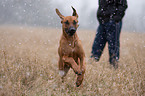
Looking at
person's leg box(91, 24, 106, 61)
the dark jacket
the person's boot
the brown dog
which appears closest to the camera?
the brown dog

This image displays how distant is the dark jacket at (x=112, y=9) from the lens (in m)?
4.11

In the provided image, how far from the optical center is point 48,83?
2.90 metres

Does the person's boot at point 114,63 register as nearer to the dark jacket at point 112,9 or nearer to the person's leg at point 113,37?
the person's leg at point 113,37

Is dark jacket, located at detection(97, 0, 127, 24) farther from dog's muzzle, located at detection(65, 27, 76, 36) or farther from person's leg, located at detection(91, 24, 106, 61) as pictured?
dog's muzzle, located at detection(65, 27, 76, 36)

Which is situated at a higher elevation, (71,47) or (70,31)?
(70,31)

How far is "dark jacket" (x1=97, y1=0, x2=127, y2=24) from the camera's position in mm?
4109

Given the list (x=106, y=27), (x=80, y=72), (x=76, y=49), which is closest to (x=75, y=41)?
(x=76, y=49)

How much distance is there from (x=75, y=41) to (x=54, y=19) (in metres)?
0.94

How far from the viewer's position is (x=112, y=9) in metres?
4.20

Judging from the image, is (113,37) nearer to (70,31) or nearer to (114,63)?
(114,63)

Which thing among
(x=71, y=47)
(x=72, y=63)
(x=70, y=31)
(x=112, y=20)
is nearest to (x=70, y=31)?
(x=70, y=31)

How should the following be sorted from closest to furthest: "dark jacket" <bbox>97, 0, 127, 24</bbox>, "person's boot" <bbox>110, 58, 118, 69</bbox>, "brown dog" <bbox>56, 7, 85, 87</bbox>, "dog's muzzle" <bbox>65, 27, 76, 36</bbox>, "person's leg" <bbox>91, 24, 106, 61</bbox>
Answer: "dog's muzzle" <bbox>65, 27, 76, 36</bbox>, "brown dog" <bbox>56, 7, 85, 87</bbox>, "dark jacket" <bbox>97, 0, 127, 24</bbox>, "person's boot" <bbox>110, 58, 118, 69</bbox>, "person's leg" <bbox>91, 24, 106, 61</bbox>

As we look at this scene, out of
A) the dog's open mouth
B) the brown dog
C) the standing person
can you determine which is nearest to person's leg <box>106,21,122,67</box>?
the standing person

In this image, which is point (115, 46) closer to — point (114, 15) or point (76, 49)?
point (114, 15)
